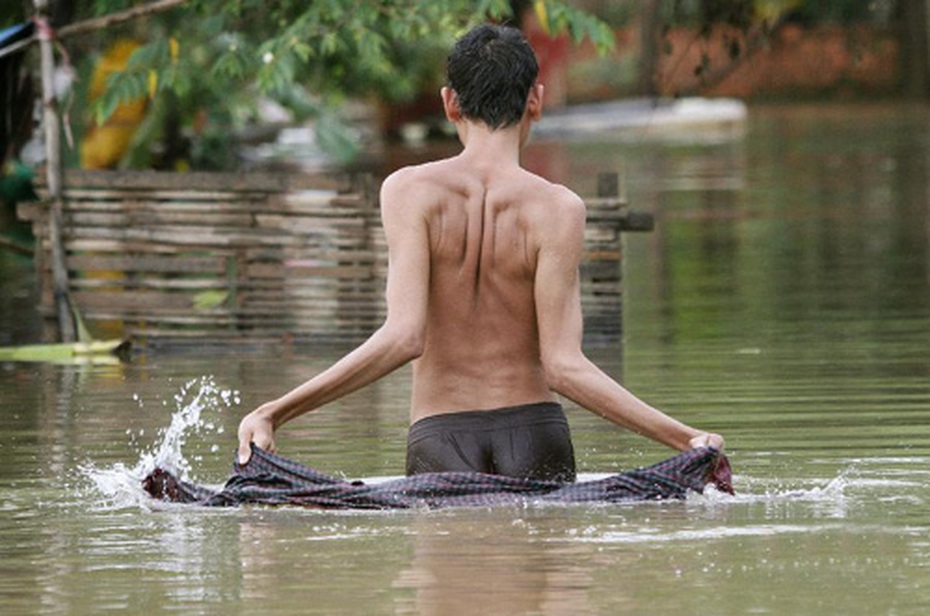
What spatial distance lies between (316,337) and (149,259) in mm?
1064

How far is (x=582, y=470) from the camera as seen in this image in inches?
348

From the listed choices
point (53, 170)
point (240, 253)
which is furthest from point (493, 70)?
point (53, 170)

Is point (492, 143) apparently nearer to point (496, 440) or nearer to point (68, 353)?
point (496, 440)

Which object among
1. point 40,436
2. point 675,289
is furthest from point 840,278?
point 40,436

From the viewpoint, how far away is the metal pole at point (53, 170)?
13.7m

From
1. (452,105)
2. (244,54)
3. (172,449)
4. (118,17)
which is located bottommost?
(172,449)

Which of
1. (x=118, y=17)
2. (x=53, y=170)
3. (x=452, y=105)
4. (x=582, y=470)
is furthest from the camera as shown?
(x=53, y=170)

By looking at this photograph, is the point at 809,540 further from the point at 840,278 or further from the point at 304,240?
the point at 840,278

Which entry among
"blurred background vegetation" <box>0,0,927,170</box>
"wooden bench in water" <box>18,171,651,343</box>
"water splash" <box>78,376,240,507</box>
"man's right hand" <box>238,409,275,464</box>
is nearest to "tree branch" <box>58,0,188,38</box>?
"blurred background vegetation" <box>0,0,927,170</box>

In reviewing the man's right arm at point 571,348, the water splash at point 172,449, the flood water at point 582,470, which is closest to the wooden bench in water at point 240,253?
the flood water at point 582,470

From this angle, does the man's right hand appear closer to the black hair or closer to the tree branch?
the black hair

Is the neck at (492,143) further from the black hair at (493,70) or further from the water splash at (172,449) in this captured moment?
the water splash at (172,449)

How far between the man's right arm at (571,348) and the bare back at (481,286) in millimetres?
62

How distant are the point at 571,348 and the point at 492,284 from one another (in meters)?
0.32
